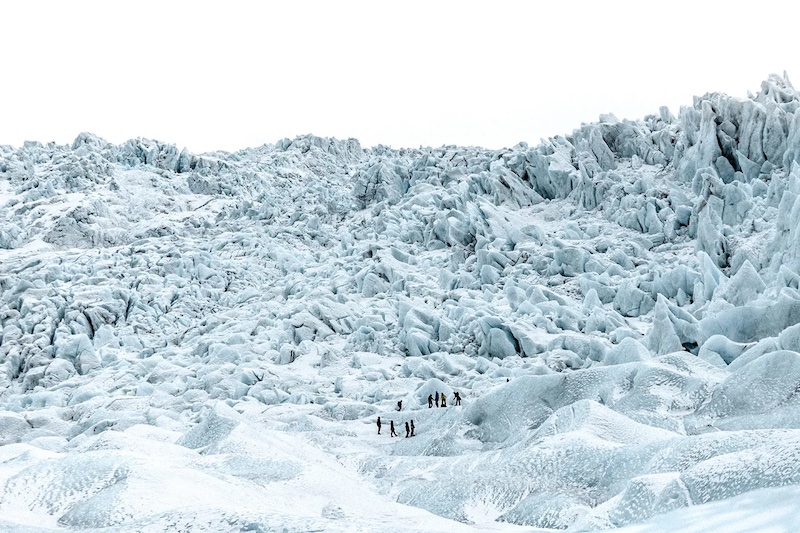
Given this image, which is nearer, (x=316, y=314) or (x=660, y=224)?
(x=316, y=314)

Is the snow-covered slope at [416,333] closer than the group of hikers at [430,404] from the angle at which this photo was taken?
Yes

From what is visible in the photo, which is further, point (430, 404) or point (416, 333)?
point (416, 333)

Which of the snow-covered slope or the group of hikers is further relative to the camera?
the group of hikers

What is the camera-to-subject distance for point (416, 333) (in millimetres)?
23000

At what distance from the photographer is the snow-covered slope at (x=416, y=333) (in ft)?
26.3

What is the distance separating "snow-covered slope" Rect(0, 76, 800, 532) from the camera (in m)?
8.03

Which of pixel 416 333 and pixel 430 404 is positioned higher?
pixel 416 333

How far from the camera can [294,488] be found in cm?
867

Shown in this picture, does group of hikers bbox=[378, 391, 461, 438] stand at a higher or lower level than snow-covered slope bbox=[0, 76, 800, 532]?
lower

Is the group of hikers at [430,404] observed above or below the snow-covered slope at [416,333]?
below

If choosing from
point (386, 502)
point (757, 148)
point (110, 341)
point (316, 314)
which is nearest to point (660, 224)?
point (757, 148)

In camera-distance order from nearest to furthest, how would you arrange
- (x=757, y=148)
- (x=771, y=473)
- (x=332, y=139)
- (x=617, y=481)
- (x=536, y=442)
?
(x=771, y=473)
(x=617, y=481)
(x=536, y=442)
(x=757, y=148)
(x=332, y=139)

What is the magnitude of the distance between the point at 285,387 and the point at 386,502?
1244cm

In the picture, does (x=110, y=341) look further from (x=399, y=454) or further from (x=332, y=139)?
(x=332, y=139)
